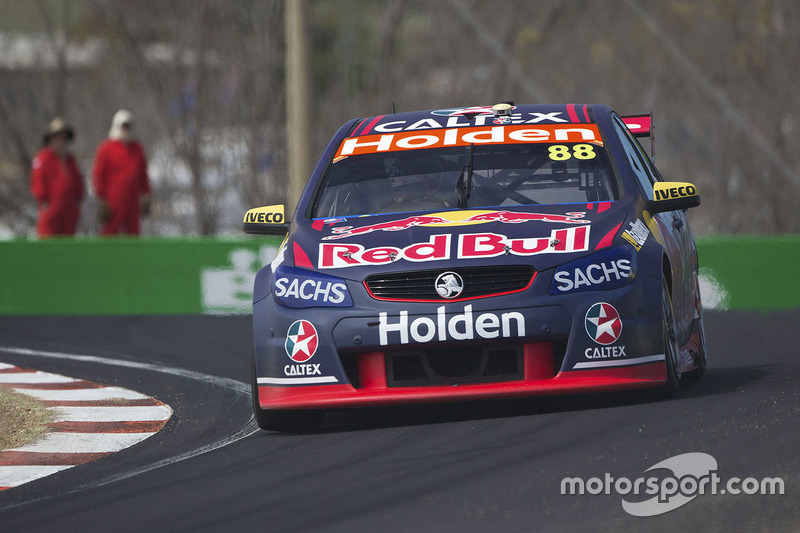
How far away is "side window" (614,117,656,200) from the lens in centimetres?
836

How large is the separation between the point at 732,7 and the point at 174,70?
33.2ft

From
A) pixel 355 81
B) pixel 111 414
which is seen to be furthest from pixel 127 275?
pixel 355 81

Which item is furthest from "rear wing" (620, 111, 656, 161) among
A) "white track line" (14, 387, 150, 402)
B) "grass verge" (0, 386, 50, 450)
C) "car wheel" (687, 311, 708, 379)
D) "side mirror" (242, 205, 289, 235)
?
"grass verge" (0, 386, 50, 450)

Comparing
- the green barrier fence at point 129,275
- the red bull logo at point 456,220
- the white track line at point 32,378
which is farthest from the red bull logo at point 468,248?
the green barrier fence at point 129,275

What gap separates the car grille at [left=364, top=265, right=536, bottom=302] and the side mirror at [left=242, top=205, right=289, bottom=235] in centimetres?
131

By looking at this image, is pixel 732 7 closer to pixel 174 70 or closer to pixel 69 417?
pixel 174 70

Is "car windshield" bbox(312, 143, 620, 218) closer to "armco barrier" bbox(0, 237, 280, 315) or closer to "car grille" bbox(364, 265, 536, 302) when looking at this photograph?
"car grille" bbox(364, 265, 536, 302)

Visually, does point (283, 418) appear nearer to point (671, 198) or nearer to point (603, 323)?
point (603, 323)

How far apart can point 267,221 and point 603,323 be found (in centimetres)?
215

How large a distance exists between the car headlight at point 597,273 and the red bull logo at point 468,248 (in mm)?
86

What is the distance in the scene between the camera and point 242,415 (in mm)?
8516

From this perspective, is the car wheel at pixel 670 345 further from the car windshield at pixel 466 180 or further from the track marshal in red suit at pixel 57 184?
the track marshal in red suit at pixel 57 184

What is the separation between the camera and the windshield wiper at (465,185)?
8028 mm

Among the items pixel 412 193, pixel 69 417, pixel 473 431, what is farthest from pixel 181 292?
pixel 473 431
